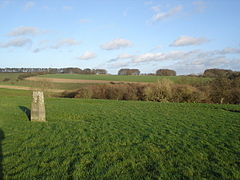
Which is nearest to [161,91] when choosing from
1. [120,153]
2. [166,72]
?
[120,153]

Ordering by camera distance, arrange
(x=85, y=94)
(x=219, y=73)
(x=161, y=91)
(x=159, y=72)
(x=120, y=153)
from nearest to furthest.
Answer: (x=120, y=153), (x=161, y=91), (x=85, y=94), (x=219, y=73), (x=159, y=72)

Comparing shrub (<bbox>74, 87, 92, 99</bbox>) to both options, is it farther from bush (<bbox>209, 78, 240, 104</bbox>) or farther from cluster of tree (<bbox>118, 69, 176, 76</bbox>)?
cluster of tree (<bbox>118, 69, 176, 76</bbox>)

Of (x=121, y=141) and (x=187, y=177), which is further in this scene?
(x=121, y=141)

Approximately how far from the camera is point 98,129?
9.96m

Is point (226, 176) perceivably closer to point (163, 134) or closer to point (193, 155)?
point (193, 155)

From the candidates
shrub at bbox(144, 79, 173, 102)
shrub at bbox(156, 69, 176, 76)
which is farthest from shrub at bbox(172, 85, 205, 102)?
shrub at bbox(156, 69, 176, 76)

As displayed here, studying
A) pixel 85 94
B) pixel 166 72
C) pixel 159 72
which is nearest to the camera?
pixel 85 94

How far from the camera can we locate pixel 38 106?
11883 millimetres

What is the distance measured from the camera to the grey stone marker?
11.8m

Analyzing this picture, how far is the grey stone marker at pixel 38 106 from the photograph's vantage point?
11.8 meters

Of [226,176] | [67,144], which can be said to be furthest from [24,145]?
[226,176]

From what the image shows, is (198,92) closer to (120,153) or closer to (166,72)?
(120,153)

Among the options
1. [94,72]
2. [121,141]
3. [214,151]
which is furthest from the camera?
[94,72]

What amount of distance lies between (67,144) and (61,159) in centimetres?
147
